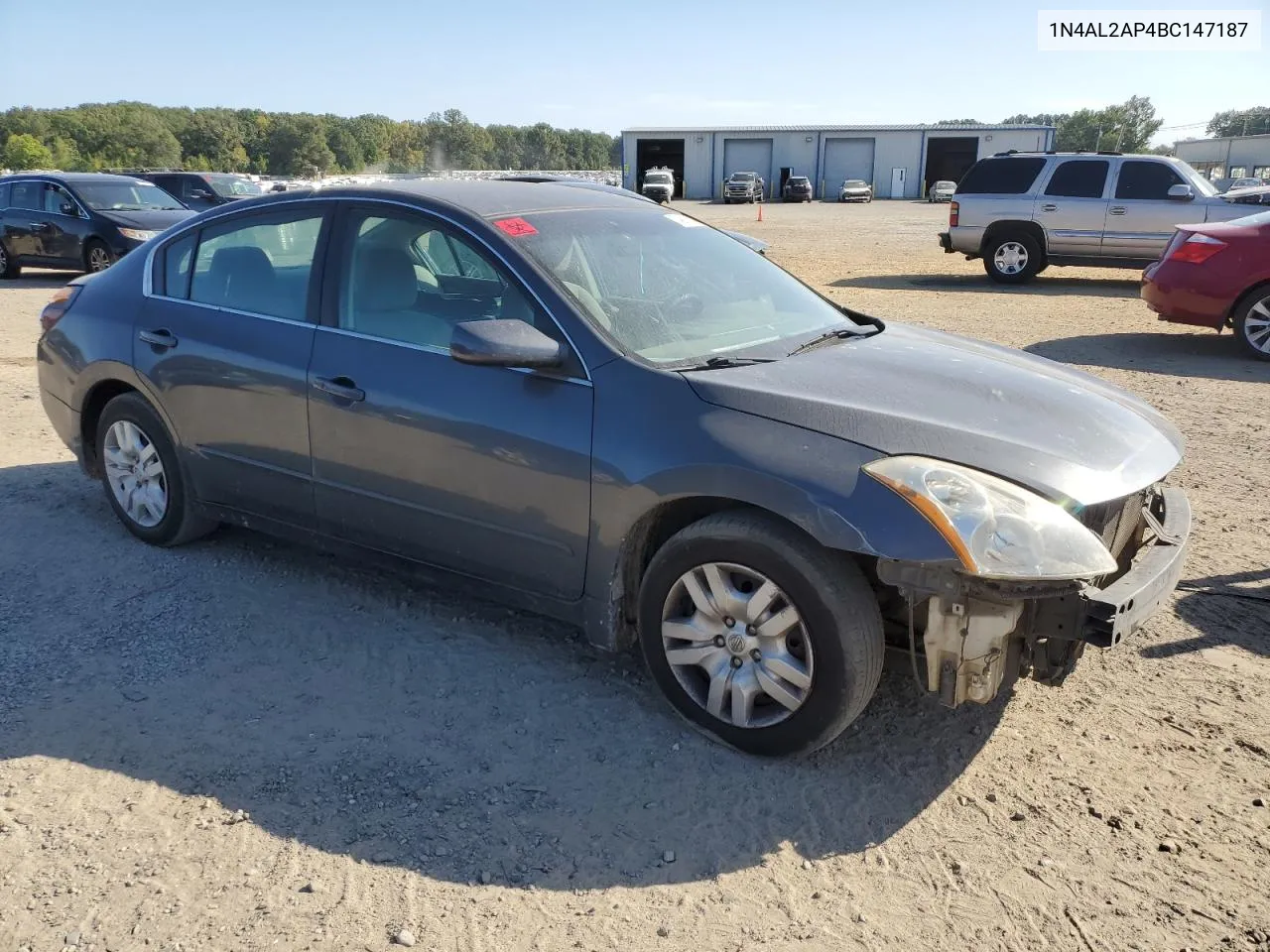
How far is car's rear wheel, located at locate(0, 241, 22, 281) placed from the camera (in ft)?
56.4

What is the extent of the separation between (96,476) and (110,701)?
199 cm

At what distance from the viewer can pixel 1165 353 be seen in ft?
33.7

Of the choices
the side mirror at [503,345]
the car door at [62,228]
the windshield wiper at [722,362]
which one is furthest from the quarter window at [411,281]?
the car door at [62,228]

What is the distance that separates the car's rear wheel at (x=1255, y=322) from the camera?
31.8 ft

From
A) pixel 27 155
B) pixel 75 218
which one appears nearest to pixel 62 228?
pixel 75 218

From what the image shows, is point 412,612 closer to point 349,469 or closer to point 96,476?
point 349,469

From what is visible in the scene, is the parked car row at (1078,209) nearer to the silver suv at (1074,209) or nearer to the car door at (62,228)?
the silver suv at (1074,209)

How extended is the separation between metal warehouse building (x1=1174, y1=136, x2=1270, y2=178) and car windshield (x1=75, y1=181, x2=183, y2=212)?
207 ft

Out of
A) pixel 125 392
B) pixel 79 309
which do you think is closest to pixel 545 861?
pixel 125 392

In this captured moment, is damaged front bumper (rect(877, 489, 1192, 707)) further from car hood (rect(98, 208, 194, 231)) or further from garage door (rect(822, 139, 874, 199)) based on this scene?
garage door (rect(822, 139, 874, 199))

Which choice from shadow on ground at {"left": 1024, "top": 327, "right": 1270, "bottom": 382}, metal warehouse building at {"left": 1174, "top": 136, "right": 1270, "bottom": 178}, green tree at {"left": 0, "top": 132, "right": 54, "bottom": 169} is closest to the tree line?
green tree at {"left": 0, "top": 132, "right": 54, "bottom": 169}

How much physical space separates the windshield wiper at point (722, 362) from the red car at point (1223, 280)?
26.3 feet

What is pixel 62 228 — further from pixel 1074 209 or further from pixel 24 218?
pixel 1074 209

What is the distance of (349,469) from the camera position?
397cm
